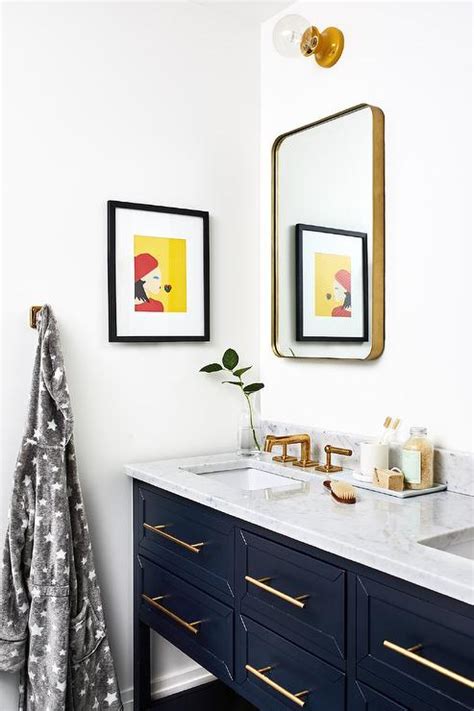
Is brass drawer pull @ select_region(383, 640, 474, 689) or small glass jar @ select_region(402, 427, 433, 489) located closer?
brass drawer pull @ select_region(383, 640, 474, 689)

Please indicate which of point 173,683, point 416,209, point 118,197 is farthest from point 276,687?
point 118,197

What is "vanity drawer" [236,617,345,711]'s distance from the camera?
4.66 ft

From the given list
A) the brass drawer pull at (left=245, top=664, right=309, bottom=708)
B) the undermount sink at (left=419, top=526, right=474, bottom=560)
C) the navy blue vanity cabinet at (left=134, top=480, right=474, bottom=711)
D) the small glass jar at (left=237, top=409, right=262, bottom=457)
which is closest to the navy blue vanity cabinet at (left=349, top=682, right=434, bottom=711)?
the navy blue vanity cabinet at (left=134, top=480, right=474, bottom=711)

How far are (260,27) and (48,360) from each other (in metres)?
1.53

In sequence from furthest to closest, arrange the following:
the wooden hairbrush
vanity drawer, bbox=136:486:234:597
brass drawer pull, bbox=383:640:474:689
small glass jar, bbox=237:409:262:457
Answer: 1. small glass jar, bbox=237:409:262:457
2. vanity drawer, bbox=136:486:234:597
3. the wooden hairbrush
4. brass drawer pull, bbox=383:640:474:689

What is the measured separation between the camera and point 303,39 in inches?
85.5

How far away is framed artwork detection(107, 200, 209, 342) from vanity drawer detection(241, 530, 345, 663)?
34.9 inches

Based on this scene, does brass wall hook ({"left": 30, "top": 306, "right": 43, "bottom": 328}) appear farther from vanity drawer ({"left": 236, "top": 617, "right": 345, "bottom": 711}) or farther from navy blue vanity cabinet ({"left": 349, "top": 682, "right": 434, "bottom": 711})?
navy blue vanity cabinet ({"left": 349, "top": 682, "right": 434, "bottom": 711})

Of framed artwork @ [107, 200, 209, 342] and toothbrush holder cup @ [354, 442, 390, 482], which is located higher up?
framed artwork @ [107, 200, 209, 342]

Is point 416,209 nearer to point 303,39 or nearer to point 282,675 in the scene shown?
point 303,39

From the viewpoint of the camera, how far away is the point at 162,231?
2326 mm

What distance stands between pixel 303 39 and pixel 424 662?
1844 mm

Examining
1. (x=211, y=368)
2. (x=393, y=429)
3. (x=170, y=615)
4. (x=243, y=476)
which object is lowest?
(x=170, y=615)

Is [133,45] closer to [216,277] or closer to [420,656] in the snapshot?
[216,277]
